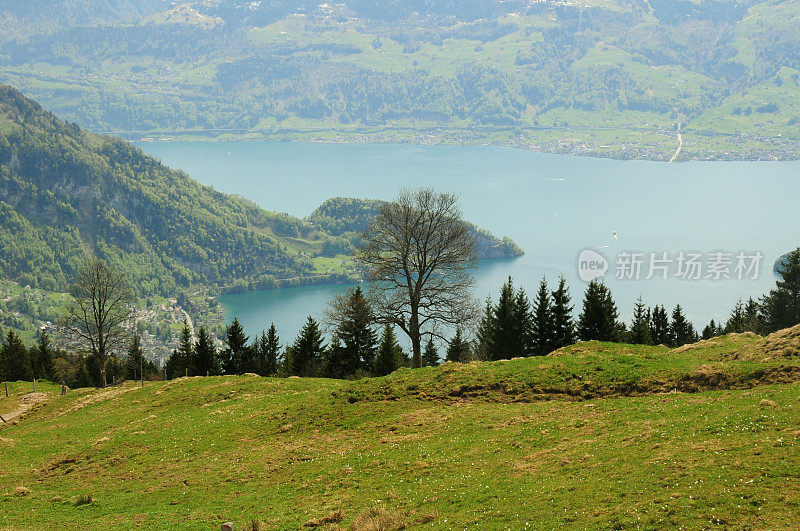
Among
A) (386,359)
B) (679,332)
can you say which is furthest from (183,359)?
(679,332)

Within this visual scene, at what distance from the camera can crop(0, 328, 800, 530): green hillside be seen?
15.0 m

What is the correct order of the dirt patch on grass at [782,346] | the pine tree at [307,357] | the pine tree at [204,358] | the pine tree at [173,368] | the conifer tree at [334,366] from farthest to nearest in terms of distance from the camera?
the pine tree at [173,368]
the pine tree at [307,357]
the pine tree at [204,358]
the conifer tree at [334,366]
the dirt patch on grass at [782,346]

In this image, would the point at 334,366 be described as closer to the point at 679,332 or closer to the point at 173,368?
the point at 173,368

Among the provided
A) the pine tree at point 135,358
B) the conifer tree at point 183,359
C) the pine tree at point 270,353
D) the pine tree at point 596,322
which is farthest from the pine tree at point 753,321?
the pine tree at point 135,358

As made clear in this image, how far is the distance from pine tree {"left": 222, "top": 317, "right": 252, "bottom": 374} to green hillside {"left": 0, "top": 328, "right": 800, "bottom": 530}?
30.7 m

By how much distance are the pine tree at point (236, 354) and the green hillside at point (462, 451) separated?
30693 mm

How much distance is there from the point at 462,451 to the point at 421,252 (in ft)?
64.1

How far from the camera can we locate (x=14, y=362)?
2852 inches

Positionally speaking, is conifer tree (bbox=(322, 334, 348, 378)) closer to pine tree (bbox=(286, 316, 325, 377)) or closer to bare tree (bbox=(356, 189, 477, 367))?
pine tree (bbox=(286, 316, 325, 377))

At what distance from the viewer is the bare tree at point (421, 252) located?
38656 mm

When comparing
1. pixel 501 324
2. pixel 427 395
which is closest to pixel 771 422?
pixel 427 395

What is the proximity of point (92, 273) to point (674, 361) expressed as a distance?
48214mm

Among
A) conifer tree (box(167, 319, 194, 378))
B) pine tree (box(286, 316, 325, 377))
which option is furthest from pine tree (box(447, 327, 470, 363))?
conifer tree (box(167, 319, 194, 378))

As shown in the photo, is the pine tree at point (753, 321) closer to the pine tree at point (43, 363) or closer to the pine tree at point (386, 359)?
the pine tree at point (386, 359)
